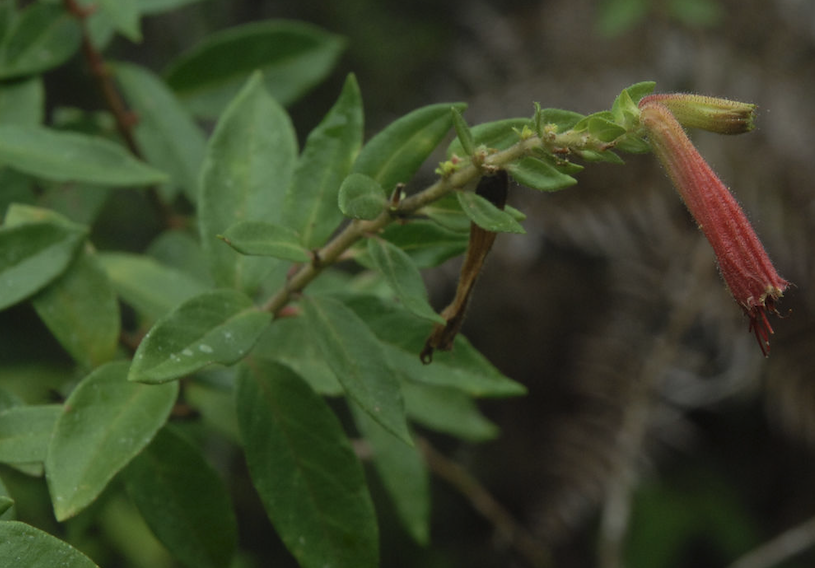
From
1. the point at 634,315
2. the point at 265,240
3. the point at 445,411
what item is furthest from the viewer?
the point at 634,315

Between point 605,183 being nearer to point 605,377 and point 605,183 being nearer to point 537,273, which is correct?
point 537,273

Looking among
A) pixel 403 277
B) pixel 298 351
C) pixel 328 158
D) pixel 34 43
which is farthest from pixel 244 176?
pixel 34 43

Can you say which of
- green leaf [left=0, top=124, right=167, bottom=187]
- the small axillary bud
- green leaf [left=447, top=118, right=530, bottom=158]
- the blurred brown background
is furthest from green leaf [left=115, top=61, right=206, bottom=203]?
the blurred brown background

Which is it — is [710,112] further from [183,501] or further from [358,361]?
[183,501]

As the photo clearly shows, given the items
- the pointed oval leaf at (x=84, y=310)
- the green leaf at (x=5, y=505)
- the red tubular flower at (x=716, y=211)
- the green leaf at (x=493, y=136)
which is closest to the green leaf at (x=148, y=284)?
the pointed oval leaf at (x=84, y=310)

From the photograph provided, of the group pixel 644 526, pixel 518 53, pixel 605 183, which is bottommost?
pixel 644 526

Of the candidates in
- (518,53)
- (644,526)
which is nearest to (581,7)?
(518,53)

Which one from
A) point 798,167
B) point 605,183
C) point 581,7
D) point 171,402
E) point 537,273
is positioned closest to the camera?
point 171,402
